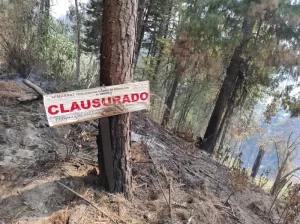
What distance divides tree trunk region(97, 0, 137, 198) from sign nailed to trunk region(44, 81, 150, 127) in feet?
0.27

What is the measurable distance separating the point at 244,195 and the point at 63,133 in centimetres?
264

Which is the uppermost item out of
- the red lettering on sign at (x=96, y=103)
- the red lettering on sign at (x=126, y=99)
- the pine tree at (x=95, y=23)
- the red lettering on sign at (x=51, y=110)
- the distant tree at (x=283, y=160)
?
the pine tree at (x=95, y=23)

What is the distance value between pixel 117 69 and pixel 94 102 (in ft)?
1.09

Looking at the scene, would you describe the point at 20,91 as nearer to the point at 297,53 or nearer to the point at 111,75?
the point at 111,75

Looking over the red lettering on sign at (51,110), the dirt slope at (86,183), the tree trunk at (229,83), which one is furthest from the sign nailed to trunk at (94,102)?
the tree trunk at (229,83)

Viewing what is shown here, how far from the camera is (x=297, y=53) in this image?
564cm

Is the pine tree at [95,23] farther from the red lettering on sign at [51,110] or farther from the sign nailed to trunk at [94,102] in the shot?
the red lettering on sign at [51,110]

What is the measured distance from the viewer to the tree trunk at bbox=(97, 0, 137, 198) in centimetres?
220

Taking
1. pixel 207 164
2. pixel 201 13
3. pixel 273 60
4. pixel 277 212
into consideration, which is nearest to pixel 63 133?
pixel 207 164

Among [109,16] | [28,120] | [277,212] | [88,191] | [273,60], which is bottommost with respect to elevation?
[277,212]

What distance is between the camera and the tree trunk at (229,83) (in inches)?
234

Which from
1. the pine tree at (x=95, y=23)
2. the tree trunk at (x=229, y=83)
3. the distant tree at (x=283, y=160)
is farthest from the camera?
the pine tree at (x=95, y=23)

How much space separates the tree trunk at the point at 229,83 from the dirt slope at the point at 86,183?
8.46 feet

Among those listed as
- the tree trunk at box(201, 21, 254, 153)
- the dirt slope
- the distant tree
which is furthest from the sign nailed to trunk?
the tree trunk at box(201, 21, 254, 153)
